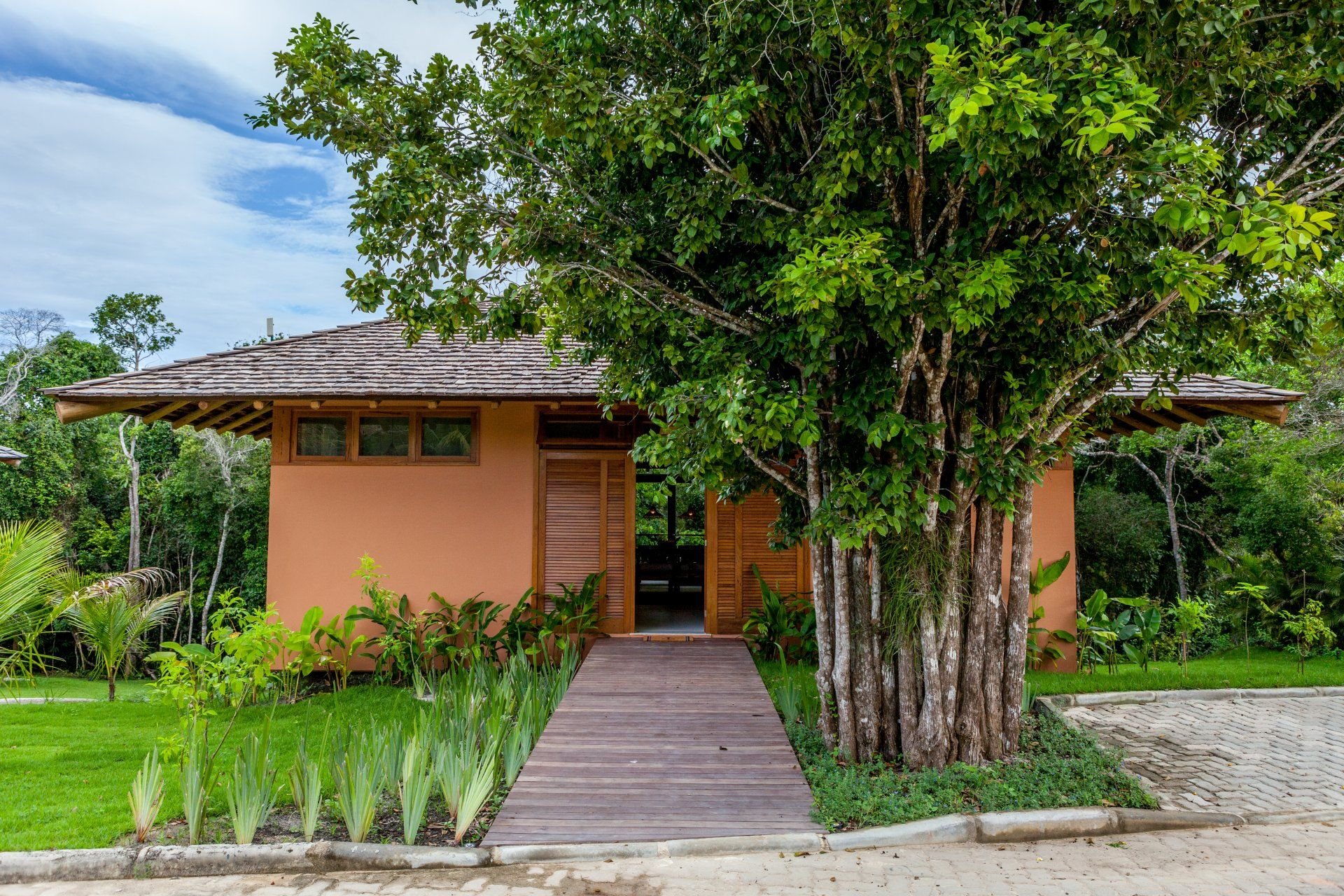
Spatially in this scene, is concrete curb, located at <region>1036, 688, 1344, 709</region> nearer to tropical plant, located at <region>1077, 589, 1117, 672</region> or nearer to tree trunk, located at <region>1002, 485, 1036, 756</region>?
tropical plant, located at <region>1077, 589, 1117, 672</region>

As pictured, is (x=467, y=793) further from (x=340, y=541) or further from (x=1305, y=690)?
(x=1305, y=690)

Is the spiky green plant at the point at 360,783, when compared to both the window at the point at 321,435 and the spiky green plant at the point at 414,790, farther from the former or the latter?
the window at the point at 321,435

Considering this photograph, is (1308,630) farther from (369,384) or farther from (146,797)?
(146,797)

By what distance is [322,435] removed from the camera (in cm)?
862

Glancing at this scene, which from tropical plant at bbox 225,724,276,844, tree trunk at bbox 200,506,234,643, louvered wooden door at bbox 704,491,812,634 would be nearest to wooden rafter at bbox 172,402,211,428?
tropical plant at bbox 225,724,276,844

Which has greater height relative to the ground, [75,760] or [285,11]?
[285,11]

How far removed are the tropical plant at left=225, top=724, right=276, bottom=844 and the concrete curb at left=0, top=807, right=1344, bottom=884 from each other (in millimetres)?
108

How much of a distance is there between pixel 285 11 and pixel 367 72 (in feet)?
6.67

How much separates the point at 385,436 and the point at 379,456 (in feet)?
0.79

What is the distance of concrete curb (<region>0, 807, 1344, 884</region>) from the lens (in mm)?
3830

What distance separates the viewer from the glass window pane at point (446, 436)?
28.4ft

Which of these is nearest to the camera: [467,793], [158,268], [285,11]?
[467,793]

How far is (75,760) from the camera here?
5.59 metres

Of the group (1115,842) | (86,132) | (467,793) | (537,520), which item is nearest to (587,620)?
(537,520)
